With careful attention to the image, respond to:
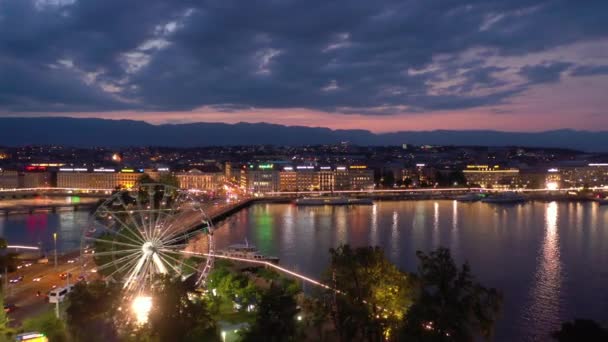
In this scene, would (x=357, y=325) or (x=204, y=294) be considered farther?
(x=204, y=294)

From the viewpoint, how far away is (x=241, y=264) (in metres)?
10.8

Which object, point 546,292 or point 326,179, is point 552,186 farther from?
point 546,292

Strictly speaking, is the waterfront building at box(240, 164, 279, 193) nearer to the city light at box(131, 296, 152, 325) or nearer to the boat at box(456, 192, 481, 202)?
the boat at box(456, 192, 481, 202)

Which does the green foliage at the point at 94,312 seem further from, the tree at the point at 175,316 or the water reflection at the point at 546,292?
the water reflection at the point at 546,292

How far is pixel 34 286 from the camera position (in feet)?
26.3

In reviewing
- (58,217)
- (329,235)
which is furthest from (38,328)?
(58,217)

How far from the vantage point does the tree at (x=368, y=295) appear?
5191mm

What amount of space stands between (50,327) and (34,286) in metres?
3.59

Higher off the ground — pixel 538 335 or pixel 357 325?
pixel 357 325

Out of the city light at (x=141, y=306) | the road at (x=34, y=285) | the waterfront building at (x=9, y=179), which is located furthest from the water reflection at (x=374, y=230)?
the waterfront building at (x=9, y=179)

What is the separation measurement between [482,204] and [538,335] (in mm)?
19664

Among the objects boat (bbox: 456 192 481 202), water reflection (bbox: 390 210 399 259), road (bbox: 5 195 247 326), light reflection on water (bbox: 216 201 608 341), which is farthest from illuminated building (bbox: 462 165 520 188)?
road (bbox: 5 195 247 326)

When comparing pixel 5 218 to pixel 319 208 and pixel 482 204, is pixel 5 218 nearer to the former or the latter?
pixel 319 208

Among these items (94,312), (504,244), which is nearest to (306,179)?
(504,244)
